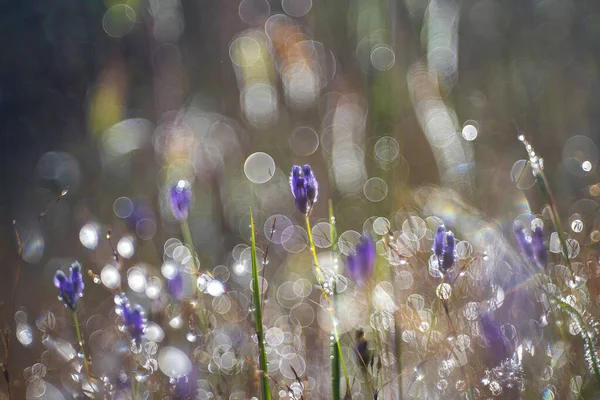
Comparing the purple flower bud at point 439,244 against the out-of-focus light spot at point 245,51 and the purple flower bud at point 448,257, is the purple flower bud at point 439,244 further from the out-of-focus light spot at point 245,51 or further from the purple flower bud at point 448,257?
the out-of-focus light spot at point 245,51

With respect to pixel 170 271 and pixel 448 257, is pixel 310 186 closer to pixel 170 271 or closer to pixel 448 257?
pixel 448 257

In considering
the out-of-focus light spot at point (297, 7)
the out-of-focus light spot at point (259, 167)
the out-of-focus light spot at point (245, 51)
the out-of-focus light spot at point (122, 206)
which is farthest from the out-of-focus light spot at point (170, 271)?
the out-of-focus light spot at point (297, 7)

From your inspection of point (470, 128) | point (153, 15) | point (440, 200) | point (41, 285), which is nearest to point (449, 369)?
point (440, 200)

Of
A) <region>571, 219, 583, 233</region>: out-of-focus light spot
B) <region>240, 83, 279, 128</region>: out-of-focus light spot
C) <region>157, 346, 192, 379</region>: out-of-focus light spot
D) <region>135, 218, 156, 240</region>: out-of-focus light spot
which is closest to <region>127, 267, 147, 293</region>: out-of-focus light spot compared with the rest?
<region>157, 346, 192, 379</region>: out-of-focus light spot

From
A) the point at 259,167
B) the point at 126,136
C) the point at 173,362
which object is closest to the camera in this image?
the point at 173,362

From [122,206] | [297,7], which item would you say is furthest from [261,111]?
[297,7]

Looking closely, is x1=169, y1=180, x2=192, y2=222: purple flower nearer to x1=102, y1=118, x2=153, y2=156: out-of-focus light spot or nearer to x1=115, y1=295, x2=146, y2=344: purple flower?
x1=115, y1=295, x2=146, y2=344: purple flower
